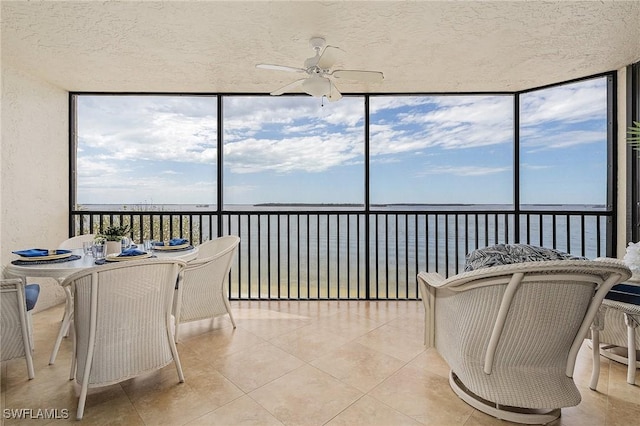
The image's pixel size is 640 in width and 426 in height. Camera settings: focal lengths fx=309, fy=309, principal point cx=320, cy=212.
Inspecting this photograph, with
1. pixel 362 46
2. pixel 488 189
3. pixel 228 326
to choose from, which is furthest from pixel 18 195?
pixel 488 189

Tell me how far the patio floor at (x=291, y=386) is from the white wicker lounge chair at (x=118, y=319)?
0.22 meters

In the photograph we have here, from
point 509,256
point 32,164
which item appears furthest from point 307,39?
point 32,164

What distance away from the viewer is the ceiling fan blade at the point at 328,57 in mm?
2152

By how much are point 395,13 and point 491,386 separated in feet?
7.82

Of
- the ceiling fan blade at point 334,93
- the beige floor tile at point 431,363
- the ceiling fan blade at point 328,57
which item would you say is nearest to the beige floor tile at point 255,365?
the beige floor tile at point 431,363

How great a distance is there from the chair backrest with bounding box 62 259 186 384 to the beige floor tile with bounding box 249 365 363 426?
70 centimetres

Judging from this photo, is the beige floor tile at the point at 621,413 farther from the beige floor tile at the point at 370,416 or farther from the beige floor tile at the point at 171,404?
the beige floor tile at the point at 171,404

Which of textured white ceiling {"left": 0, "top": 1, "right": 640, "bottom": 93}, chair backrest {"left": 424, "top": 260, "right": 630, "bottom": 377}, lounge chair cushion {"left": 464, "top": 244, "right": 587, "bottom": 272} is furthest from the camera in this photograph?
textured white ceiling {"left": 0, "top": 1, "right": 640, "bottom": 93}

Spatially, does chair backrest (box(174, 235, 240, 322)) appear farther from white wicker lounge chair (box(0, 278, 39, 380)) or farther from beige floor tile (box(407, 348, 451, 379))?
beige floor tile (box(407, 348, 451, 379))

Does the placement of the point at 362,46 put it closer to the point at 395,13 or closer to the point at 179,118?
the point at 395,13

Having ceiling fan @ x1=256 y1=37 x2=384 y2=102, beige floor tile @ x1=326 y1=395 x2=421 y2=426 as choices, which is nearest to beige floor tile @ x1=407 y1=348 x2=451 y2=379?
beige floor tile @ x1=326 y1=395 x2=421 y2=426

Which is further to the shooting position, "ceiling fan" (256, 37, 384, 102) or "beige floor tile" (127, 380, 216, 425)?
"ceiling fan" (256, 37, 384, 102)

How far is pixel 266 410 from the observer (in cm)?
170

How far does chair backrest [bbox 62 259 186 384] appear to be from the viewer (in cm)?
161
